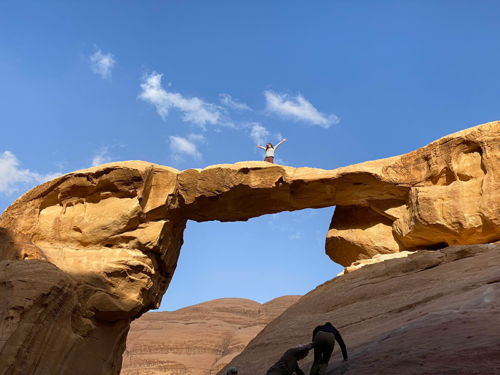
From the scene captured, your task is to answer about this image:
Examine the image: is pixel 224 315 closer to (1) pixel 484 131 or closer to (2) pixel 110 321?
(2) pixel 110 321

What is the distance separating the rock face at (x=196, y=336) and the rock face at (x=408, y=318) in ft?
65.1

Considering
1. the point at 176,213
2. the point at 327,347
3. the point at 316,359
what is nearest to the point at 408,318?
the point at 327,347

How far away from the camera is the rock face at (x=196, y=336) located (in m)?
33.2

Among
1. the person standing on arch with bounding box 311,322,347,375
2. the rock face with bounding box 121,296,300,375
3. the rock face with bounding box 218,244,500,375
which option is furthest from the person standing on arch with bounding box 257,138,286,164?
the rock face with bounding box 121,296,300,375

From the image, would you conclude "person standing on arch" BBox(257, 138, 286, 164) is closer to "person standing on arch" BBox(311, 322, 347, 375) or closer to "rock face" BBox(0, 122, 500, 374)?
"rock face" BBox(0, 122, 500, 374)

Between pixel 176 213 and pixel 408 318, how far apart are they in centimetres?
1048

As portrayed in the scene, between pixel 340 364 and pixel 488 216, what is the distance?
351 inches

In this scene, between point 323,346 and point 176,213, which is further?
point 176,213

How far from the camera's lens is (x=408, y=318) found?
324 inches

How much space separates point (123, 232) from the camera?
16062 mm

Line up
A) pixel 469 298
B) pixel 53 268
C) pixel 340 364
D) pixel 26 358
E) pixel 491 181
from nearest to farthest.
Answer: pixel 340 364 < pixel 469 298 < pixel 26 358 < pixel 53 268 < pixel 491 181

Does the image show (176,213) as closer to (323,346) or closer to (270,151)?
(270,151)

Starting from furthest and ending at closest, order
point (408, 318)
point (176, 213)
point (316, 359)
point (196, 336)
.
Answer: point (196, 336) → point (176, 213) → point (408, 318) → point (316, 359)

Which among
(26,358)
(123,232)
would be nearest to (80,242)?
(123,232)
